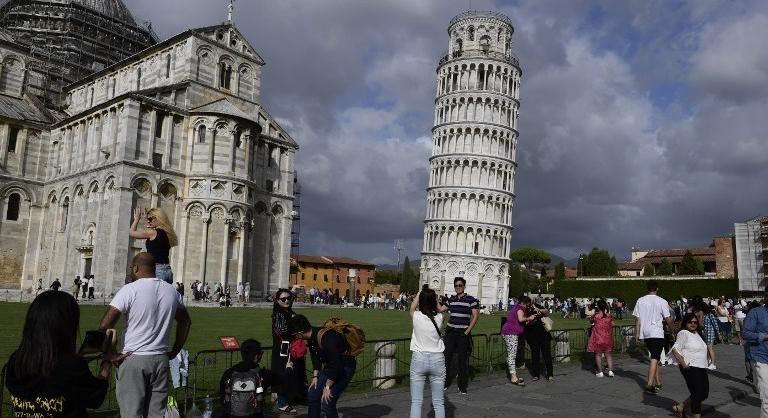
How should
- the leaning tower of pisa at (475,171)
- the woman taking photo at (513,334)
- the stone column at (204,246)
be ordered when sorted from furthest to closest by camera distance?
1. the leaning tower of pisa at (475,171)
2. the stone column at (204,246)
3. the woman taking photo at (513,334)

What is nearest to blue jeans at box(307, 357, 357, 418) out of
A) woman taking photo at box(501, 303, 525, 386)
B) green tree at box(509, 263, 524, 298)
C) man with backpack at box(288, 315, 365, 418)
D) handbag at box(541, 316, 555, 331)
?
man with backpack at box(288, 315, 365, 418)

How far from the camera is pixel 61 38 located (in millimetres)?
48969

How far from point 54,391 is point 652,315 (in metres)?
10.5

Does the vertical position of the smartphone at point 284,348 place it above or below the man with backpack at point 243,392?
above

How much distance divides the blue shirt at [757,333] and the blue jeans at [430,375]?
166 inches

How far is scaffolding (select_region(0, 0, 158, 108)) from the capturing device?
1865 inches

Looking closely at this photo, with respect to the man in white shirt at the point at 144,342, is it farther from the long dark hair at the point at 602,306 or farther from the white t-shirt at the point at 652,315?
the long dark hair at the point at 602,306

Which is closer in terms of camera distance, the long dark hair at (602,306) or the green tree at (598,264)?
the long dark hair at (602,306)

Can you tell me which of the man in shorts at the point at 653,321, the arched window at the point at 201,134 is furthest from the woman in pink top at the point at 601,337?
the arched window at the point at 201,134

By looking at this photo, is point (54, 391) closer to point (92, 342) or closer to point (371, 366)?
point (92, 342)

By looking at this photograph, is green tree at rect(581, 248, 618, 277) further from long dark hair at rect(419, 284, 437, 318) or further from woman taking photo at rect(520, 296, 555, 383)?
long dark hair at rect(419, 284, 437, 318)

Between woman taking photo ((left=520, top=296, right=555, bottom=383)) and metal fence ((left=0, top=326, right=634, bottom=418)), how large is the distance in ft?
2.73

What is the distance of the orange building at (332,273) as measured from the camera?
86812mm

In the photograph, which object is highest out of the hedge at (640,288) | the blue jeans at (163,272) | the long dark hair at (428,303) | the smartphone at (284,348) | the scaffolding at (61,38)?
the scaffolding at (61,38)
